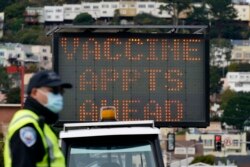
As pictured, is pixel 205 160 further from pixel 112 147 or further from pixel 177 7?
pixel 177 7

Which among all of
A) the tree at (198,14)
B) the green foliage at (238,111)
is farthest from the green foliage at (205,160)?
the tree at (198,14)

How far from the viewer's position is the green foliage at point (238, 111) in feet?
336

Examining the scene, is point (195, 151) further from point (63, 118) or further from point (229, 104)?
point (63, 118)

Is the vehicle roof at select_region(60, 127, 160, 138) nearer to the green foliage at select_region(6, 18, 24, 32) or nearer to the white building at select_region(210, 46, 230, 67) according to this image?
the white building at select_region(210, 46, 230, 67)

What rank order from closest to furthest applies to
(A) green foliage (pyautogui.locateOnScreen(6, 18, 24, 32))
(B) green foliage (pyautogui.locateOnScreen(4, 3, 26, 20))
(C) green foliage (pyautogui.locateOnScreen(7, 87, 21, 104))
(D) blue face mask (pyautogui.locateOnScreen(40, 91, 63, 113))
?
(D) blue face mask (pyautogui.locateOnScreen(40, 91, 63, 113)) → (C) green foliage (pyautogui.locateOnScreen(7, 87, 21, 104)) → (A) green foliage (pyautogui.locateOnScreen(6, 18, 24, 32)) → (B) green foliage (pyautogui.locateOnScreen(4, 3, 26, 20))

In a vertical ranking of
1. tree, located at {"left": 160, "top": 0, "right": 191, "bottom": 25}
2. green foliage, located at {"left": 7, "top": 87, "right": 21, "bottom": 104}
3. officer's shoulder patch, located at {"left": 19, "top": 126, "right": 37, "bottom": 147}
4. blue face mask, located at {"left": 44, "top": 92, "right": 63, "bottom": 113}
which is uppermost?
blue face mask, located at {"left": 44, "top": 92, "right": 63, "bottom": 113}

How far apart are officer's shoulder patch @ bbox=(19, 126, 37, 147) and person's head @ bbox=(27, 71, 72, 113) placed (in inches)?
8.2

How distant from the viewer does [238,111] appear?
10262 centimetres

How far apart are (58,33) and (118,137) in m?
5.88

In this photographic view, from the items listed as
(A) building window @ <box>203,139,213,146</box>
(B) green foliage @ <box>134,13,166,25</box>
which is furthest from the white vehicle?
(B) green foliage @ <box>134,13,166,25</box>

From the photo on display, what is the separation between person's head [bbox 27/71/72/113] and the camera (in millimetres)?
7555

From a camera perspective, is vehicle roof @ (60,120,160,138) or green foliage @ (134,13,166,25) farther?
green foliage @ (134,13,166,25)

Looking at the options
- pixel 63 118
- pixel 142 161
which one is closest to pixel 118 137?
pixel 142 161

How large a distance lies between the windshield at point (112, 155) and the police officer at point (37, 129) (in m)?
3.78
